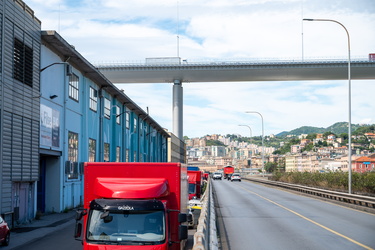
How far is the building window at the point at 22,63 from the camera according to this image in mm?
24062

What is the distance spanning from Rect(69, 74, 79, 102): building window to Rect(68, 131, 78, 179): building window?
2.49m

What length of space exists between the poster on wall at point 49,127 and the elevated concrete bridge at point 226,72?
A: 2430 inches

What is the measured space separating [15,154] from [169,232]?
1543 centimetres

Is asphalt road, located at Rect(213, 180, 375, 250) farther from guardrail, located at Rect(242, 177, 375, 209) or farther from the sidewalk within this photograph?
the sidewalk

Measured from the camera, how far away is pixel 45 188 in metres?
30.5

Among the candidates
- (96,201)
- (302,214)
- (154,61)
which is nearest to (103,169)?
(96,201)

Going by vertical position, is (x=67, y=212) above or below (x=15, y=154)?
below

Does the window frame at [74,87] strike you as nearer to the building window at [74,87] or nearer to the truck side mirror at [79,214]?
the building window at [74,87]

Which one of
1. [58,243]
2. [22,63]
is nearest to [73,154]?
[22,63]

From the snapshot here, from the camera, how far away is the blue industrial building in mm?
23000

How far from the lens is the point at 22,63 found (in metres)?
24.6

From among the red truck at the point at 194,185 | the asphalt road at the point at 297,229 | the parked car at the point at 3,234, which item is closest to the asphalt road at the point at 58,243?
the parked car at the point at 3,234

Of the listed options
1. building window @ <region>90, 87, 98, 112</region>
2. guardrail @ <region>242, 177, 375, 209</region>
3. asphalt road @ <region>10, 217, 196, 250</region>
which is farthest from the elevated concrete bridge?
asphalt road @ <region>10, 217, 196, 250</region>

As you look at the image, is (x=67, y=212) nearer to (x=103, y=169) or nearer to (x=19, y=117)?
(x=19, y=117)
